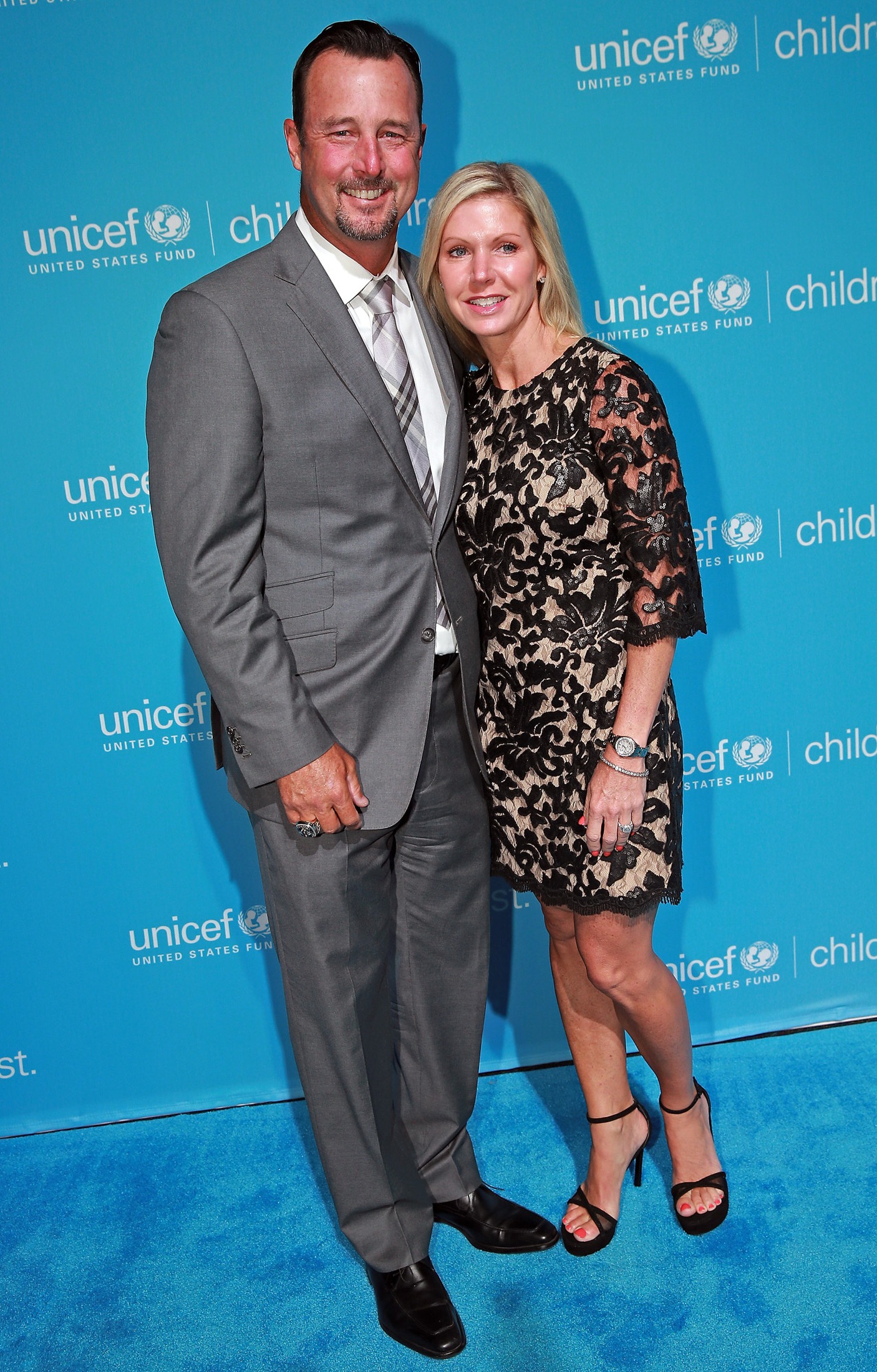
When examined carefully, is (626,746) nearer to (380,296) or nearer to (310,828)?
(310,828)

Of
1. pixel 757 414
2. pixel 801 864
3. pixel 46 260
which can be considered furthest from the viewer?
pixel 801 864

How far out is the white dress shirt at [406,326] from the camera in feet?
6.16

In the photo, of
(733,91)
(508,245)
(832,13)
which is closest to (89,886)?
(508,245)

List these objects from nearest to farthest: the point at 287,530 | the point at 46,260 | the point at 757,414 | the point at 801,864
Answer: the point at 287,530, the point at 46,260, the point at 757,414, the point at 801,864

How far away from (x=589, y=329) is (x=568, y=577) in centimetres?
84

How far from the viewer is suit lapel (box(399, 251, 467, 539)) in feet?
6.35

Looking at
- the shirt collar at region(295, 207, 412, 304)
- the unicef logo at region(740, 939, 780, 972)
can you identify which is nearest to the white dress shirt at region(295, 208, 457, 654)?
the shirt collar at region(295, 207, 412, 304)

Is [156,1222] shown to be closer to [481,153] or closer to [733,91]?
[481,153]

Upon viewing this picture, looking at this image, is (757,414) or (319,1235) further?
(757,414)

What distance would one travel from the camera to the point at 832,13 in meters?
→ 2.38

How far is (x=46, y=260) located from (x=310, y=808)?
1.37m

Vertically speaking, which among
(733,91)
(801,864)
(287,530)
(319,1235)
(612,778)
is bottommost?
(319,1235)

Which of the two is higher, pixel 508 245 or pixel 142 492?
pixel 508 245

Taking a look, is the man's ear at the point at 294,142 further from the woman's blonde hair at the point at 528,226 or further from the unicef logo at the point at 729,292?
the unicef logo at the point at 729,292
